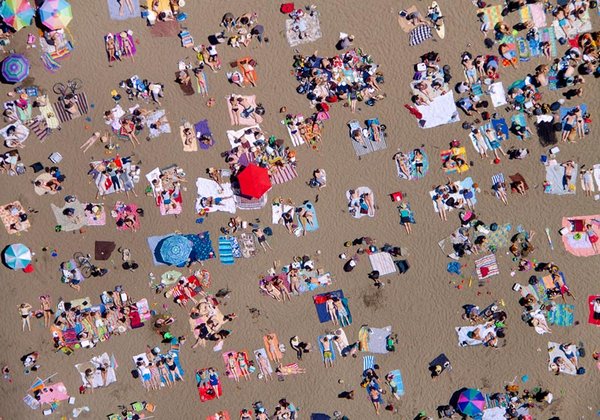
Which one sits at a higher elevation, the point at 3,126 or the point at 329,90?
the point at 3,126

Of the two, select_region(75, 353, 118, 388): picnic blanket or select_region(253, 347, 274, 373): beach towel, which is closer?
select_region(253, 347, 274, 373): beach towel


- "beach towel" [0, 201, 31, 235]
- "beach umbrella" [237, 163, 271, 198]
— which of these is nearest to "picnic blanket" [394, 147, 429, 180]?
"beach umbrella" [237, 163, 271, 198]

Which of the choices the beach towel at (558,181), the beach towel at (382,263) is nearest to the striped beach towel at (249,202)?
the beach towel at (382,263)

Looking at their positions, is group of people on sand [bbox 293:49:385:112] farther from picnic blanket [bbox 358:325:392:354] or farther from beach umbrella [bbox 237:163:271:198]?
picnic blanket [bbox 358:325:392:354]

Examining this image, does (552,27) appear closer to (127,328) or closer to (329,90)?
(329,90)

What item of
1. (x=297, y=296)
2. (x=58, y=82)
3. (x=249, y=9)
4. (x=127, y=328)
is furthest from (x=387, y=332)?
(x=58, y=82)

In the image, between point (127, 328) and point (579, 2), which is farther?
point (127, 328)

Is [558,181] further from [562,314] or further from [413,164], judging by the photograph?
[413,164]
